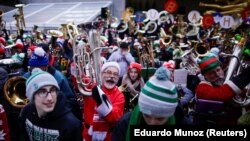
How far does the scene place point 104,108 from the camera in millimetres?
3459

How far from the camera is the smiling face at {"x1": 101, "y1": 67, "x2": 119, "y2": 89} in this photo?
3949 millimetres

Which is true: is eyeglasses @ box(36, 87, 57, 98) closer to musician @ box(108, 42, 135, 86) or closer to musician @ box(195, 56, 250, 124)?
musician @ box(195, 56, 250, 124)

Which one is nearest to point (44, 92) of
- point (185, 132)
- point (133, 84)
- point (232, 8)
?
point (185, 132)

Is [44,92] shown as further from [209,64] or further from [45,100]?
[209,64]

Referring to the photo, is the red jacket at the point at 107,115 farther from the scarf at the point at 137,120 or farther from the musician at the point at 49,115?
the scarf at the point at 137,120

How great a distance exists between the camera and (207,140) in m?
2.47

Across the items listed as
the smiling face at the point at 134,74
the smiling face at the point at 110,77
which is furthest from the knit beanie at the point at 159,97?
the smiling face at the point at 134,74

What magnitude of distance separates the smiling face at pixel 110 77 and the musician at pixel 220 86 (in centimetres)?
93

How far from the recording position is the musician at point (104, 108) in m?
3.49

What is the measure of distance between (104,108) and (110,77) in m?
0.61

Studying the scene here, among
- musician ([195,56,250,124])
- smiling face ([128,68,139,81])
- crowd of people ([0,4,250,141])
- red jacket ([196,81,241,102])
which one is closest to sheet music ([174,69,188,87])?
crowd of people ([0,4,250,141])

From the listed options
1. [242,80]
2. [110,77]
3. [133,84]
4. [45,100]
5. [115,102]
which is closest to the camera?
[45,100]

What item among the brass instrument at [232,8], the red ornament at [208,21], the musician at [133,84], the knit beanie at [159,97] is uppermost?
the brass instrument at [232,8]

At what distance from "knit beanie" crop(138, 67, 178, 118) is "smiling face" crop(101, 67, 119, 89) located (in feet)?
4.94
